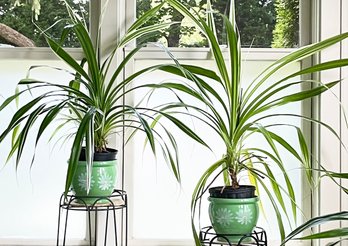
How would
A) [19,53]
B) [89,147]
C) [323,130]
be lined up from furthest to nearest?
[19,53]
[323,130]
[89,147]

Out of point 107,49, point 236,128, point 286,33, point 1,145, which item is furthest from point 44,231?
point 286,33

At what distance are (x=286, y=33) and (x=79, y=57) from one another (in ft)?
2.77

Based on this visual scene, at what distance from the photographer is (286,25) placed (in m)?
2.11

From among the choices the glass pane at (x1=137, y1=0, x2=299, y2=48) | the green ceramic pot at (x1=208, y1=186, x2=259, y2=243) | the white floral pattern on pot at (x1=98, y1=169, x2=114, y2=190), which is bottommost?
the green ceramic pot at (x1=208, y1=186, x2=259, y2=243)

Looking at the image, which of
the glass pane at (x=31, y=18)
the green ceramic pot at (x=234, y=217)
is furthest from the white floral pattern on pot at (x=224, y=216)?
the glass pane at (x=31, y=18)

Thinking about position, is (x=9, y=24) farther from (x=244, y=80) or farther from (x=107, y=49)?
(x=244, y=80)

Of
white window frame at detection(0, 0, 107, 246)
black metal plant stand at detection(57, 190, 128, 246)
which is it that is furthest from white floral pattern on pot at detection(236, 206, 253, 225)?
white window frame at detection(0, 0, 107, 246)

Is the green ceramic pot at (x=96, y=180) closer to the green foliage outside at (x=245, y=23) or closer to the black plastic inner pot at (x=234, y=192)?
the black plastic inner pot at (x=234, y=192)

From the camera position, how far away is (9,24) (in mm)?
2113

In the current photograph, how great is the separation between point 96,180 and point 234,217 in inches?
18.4

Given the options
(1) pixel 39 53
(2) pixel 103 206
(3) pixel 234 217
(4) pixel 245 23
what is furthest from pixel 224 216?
(1) pixel 39 53

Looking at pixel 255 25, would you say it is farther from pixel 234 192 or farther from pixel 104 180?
pixel 104 180

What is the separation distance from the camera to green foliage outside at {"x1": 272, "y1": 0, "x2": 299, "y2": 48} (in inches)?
Result: 82.7

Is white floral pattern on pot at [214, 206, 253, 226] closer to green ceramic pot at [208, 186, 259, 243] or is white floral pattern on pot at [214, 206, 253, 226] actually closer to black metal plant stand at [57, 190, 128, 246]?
green ceramic pot at [208, 186, 259, 243]
